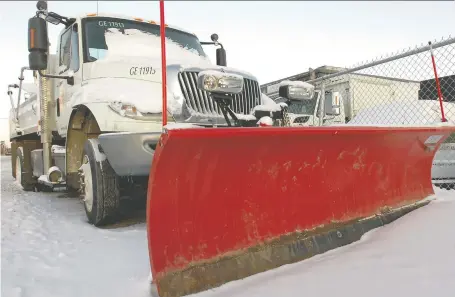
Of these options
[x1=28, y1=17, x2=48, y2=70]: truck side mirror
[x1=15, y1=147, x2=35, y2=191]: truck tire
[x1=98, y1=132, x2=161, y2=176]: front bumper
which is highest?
[x1=28, y1=17, x2=48, y2=70]: truck side mirror

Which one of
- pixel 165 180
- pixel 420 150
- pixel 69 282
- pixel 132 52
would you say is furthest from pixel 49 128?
pixel 420 150

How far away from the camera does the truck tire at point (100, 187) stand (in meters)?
3.94

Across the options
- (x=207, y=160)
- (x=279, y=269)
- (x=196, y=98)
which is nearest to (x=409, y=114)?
(x=196, y=98)

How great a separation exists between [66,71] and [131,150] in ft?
8.63

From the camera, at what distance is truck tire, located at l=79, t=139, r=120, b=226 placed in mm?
3936

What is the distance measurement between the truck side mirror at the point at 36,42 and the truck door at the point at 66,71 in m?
0.64

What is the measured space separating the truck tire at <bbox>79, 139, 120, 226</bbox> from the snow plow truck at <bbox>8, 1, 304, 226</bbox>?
10mm

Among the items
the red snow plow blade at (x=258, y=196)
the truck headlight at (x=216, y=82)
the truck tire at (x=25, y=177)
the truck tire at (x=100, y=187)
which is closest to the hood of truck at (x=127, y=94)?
the truck tire at (x=100, y=187)

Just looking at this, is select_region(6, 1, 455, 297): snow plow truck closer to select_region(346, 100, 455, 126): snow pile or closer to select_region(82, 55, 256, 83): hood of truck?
select_region(82, 55, 256, 83): hood of truck

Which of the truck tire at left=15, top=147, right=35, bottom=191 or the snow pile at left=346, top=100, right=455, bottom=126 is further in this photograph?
the truck tire at left=15, top=147, right=35, bottom=191

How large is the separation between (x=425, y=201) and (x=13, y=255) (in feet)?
13.0

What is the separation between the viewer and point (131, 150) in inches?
126

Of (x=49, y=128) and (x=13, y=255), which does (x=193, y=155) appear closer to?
(x=13, y=255)

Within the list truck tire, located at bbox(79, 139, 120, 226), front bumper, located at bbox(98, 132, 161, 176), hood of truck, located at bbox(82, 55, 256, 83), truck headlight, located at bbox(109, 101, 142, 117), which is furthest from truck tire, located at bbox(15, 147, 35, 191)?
front bumper, located at bbox(98, 132, 161, 176)
